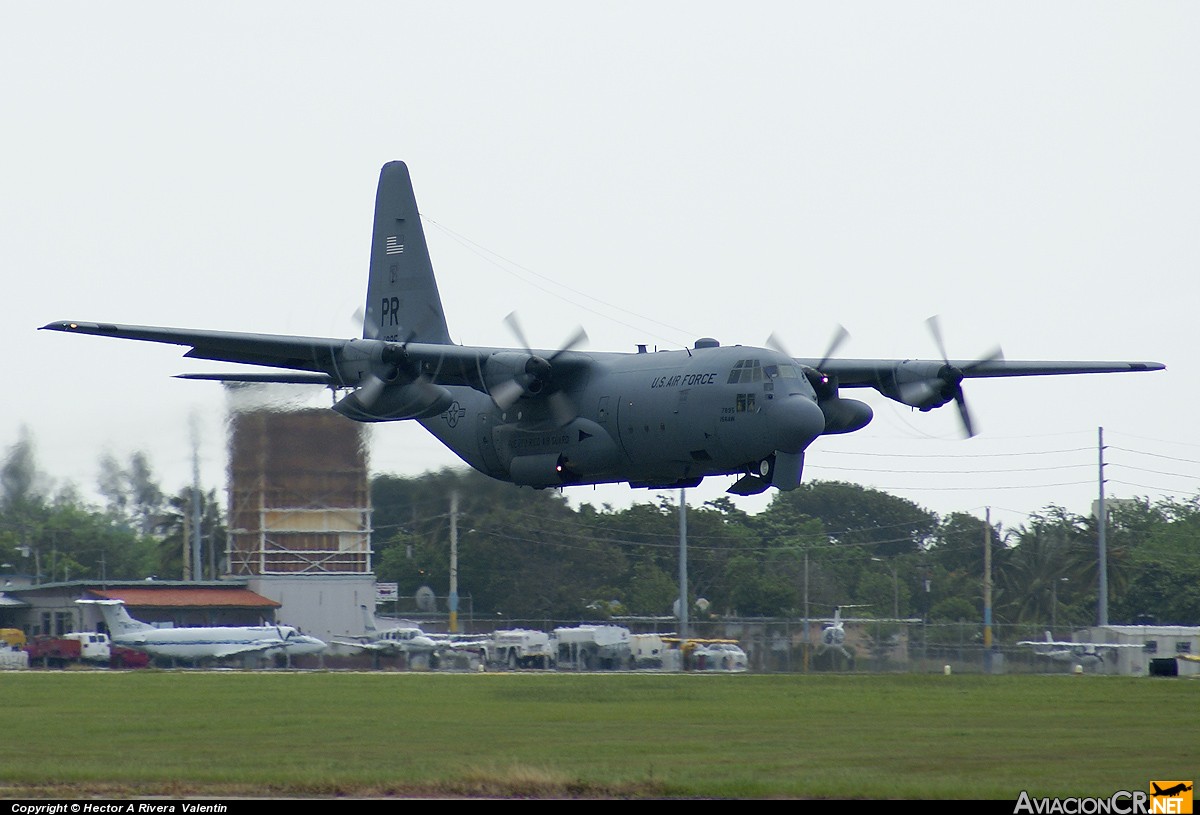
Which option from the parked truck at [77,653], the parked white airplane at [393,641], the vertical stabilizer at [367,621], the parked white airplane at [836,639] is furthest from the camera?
the vertical stabilizer at [367,621]

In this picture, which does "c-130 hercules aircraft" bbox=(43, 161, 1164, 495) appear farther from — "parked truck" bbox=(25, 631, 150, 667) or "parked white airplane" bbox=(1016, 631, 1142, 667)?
"parked truck" bbox=(25, 631, 150, 667)

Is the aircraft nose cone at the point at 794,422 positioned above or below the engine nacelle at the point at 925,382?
below

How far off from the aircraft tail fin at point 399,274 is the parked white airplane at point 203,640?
20.6m

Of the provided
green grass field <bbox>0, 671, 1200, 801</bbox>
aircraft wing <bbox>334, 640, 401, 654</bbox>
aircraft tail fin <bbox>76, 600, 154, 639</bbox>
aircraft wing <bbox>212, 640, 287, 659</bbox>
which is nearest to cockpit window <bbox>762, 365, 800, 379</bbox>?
green grass field <bbox>0, 671, 1200, 801</bbox>

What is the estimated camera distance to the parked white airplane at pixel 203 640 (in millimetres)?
53903

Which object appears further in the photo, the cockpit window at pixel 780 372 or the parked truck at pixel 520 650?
the parked truck at pixel 520 650

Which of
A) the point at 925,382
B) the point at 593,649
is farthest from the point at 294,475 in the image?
the point at 925,382

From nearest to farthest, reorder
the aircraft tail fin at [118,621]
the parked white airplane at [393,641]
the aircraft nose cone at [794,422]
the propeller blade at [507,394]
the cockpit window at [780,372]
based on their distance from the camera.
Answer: the aircraft nose cone at [794,422] < the cockpit window at [780,372] < the propeller blade at [507,394] < the parked white airplane at [393,641] < the aircraft tail fin at [118,621]

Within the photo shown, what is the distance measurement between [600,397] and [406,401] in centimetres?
415

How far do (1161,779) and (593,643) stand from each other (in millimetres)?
30313

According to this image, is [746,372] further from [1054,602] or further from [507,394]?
[1054,602]

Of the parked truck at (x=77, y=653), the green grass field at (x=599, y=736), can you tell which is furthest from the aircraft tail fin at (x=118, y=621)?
the green grass field at (x=599, y=736)

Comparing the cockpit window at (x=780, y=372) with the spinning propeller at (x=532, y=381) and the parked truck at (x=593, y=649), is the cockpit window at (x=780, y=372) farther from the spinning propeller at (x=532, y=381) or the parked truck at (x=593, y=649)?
the parked truck at (x=593, y=649)

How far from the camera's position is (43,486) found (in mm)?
45125
